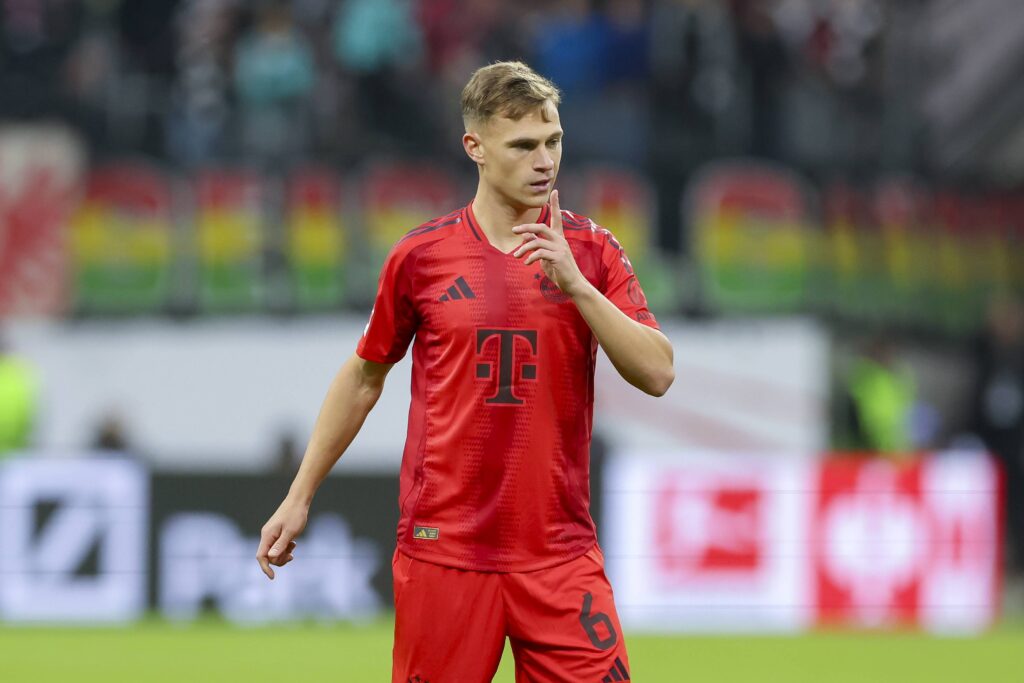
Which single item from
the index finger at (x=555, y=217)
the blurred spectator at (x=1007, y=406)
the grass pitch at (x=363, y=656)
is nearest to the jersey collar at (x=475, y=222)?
the index finger at (x=555, y=217)

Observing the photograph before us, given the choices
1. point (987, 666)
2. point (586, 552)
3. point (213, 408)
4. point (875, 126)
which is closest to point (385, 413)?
point (213, 408)

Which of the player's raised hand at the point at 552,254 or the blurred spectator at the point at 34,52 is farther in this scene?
the blurred spectator at the point at 34,52

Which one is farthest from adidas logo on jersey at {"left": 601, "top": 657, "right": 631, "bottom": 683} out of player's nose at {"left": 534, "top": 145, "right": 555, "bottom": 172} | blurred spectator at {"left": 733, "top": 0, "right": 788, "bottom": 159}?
blurred spectator at {"left": 733, "top": 0, "right": 788, "bottom": 159}

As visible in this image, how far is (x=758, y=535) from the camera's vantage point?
12.4m

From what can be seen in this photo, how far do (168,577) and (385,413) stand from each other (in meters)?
3.01

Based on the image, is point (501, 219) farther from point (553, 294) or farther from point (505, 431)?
point (505, 431)

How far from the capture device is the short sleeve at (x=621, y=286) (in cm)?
456

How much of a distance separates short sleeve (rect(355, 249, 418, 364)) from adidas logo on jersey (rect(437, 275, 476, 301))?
0.37ft

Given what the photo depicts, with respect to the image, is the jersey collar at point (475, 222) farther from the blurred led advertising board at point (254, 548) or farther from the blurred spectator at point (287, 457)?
the blurred spectator at point (287, 457)

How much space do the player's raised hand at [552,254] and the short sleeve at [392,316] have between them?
0.44 meters

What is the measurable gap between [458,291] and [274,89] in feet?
34.0

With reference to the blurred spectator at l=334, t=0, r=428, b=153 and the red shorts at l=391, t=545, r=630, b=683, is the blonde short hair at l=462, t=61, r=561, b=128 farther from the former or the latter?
the blurred spectator at l=334, t=0, r=428, b=153

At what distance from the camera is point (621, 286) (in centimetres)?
462

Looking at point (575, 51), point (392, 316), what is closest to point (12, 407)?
point (575, 51)
